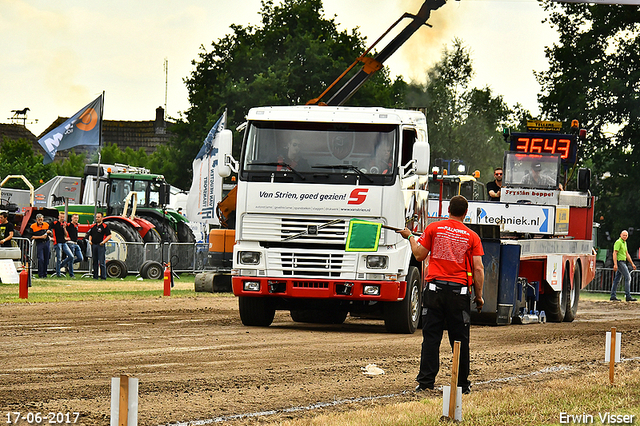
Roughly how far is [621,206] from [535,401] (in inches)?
1609

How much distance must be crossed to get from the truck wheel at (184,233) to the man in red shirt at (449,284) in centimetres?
2596

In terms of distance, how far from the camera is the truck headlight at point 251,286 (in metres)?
15.6

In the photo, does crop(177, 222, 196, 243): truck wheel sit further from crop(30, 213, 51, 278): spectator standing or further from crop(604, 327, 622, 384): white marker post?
crop(604, 327, 622, 384): white marker post

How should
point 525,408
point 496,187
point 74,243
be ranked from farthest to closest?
point 74,243 < point 496,187 < point 525,408

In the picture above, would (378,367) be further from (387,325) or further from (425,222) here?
(425,222)

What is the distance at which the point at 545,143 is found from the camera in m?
25.8

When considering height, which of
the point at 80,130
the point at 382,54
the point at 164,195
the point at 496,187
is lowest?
the point at 164,195

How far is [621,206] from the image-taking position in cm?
4819

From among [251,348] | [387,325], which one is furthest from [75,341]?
[387,325]

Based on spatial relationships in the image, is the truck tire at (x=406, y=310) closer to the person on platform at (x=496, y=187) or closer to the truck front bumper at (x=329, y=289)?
the truck front bumper at (x=329, y=289)

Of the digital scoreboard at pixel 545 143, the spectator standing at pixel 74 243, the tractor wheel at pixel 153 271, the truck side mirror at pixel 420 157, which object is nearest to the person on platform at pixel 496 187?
the digital scoreboard at pixel 545 143

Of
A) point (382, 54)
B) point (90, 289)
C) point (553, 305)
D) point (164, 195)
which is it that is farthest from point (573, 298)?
point (164, 195)

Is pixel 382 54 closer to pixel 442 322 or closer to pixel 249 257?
pixel 249 257

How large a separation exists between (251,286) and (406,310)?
2351 mm
